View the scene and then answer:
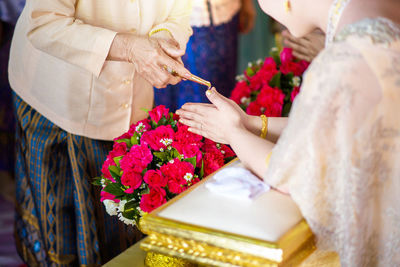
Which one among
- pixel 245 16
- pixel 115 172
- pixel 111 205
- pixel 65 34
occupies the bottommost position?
pixel 111 205

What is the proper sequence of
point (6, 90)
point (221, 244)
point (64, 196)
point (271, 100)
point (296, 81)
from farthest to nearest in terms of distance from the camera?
point (6, 90)
point (296, 81)
point (271, 100)
point (64, 196)
point (221, 244)

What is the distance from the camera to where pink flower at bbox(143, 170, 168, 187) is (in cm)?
156

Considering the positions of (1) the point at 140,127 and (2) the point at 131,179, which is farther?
(1) the point at 140,127

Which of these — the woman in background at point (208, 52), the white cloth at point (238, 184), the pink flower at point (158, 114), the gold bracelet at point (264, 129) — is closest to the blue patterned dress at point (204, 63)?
the woman in background at point (208, 52)

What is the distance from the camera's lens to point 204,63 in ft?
11.1

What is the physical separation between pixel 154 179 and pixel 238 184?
0.35m

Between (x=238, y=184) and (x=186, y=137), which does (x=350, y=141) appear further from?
(x=186, y=137)

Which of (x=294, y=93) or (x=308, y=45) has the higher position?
(x=308, y=45)

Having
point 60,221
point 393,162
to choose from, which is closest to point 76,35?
point 60,221

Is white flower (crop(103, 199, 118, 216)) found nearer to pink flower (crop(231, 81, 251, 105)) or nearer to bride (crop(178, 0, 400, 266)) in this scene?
bride (crop(178, 0, 400, 266))

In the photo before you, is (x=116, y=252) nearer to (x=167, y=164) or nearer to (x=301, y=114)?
(x=167, y=164)

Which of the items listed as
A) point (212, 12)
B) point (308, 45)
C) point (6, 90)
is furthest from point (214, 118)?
point (6, 90)

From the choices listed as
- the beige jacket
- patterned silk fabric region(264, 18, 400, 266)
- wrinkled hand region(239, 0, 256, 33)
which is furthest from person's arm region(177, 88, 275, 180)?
wrinkled hand region(239, 0, 256, 33)

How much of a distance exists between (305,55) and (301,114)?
1.45 meters
